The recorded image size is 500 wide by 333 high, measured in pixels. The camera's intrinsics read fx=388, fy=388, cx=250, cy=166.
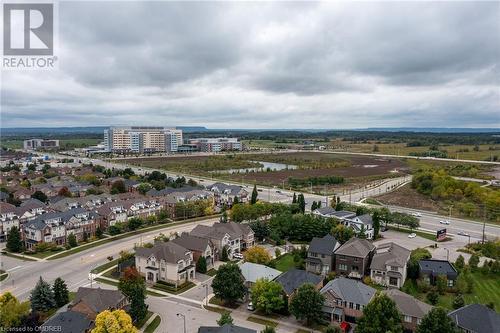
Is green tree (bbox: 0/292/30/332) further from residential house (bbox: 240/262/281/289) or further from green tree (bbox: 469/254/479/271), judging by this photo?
green tree (bbox: 469/254/479/271)

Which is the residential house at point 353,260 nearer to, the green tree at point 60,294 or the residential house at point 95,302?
the residential house at point 95,302

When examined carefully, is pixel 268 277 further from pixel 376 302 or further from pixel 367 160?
pixel 367 160

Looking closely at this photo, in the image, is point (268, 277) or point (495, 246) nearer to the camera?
point (268, 277)

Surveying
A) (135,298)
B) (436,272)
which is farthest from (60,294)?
(436,272)

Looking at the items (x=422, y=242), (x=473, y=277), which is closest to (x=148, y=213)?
(x=422, y=242)

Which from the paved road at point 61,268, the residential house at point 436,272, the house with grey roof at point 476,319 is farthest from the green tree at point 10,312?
the residential house at point 436,272

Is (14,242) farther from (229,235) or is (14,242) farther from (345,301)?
(345,301)
